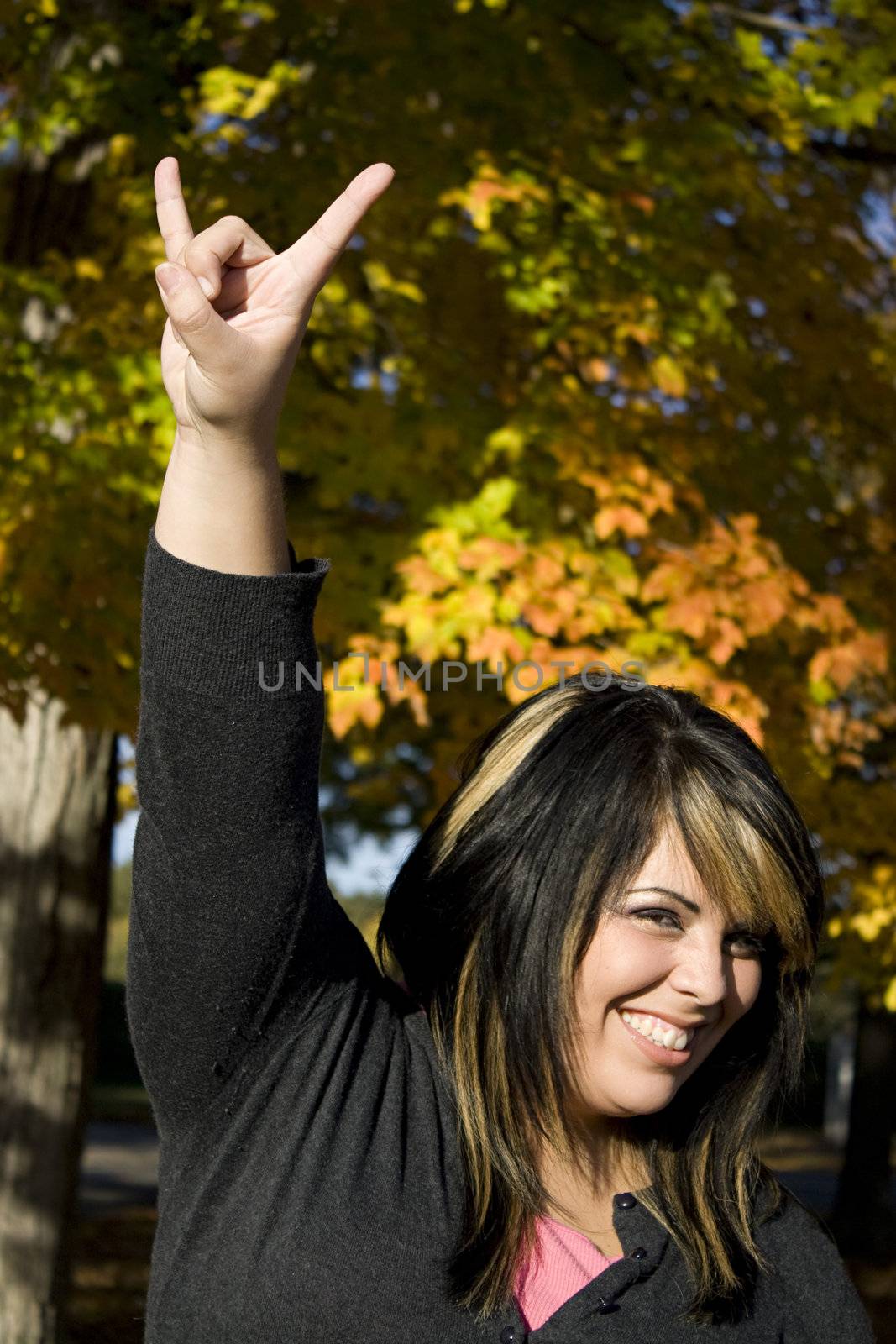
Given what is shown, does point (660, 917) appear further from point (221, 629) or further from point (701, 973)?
point (221, 629)

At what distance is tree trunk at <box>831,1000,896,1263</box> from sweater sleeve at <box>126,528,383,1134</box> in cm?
1015

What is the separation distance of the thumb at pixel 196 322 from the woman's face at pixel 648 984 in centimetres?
73

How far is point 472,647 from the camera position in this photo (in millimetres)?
3736

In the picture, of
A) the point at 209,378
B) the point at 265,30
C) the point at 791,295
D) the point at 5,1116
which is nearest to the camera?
the point at 209,378

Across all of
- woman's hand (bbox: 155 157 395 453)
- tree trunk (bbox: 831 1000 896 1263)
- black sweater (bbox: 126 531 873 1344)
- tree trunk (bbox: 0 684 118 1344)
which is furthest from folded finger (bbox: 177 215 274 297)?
tree trunk (bbox: 831 1000 896 1263)

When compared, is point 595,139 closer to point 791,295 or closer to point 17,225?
point 791,295

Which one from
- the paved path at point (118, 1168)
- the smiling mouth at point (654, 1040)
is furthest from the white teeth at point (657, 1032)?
the paved path at point (118, 1168)

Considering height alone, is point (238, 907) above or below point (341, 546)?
above

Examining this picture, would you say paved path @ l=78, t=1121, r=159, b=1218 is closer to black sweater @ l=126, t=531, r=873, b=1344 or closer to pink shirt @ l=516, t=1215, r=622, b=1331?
pink shirt @ l=516, t=1215, r=622, b=1331

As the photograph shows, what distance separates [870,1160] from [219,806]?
35.3ft

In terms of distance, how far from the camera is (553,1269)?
1562 mm

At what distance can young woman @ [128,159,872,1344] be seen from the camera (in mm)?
1254

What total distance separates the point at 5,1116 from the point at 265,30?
3707 millimetres

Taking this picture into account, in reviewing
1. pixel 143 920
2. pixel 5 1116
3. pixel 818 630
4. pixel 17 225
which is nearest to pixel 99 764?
pixel 5 1116
